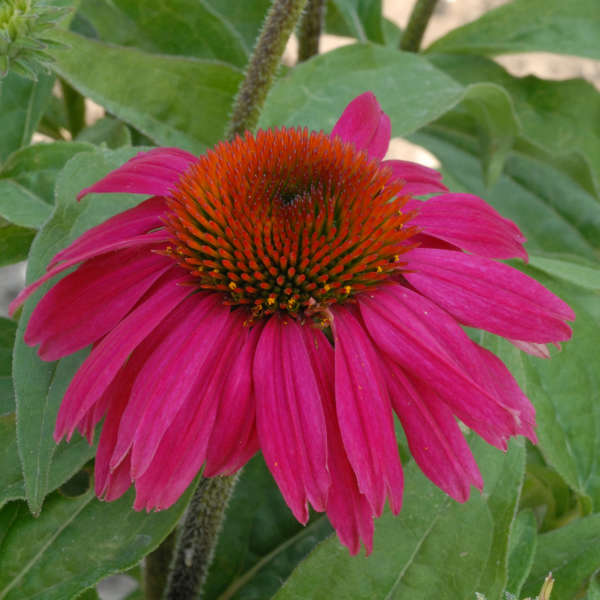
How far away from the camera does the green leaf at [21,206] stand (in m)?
0.64

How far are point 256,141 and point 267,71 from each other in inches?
7.0

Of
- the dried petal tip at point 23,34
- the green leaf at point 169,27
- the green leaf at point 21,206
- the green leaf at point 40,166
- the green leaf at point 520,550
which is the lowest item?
the green leaf at point 520,550

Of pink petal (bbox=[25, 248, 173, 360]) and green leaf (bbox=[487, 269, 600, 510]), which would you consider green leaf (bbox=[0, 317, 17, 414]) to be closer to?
pink petal (bbox=[25, 248, 173, 360])

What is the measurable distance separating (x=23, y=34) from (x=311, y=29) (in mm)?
439

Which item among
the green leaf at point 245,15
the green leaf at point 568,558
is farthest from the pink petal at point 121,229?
the green leaf at point 245,15

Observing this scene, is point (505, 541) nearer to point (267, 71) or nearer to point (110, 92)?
point (267, 71)

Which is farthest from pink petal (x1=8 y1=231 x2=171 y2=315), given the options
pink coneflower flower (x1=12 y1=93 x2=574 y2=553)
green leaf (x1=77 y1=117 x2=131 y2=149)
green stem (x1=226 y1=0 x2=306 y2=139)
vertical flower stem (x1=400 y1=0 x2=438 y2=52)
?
vertical flower stem (x1=400 y1=0 x2=438 y2=52)

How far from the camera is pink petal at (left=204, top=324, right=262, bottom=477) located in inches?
17.8

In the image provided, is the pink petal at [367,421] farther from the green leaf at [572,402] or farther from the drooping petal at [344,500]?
the green leaf at [572,402]

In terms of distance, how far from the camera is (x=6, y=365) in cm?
63

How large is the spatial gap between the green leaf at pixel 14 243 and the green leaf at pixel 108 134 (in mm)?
174

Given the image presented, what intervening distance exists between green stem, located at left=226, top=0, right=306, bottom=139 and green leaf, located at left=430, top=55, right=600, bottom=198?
354mm

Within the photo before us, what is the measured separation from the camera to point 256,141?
548mm

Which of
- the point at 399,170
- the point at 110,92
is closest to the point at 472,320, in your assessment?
the point at 399,170
